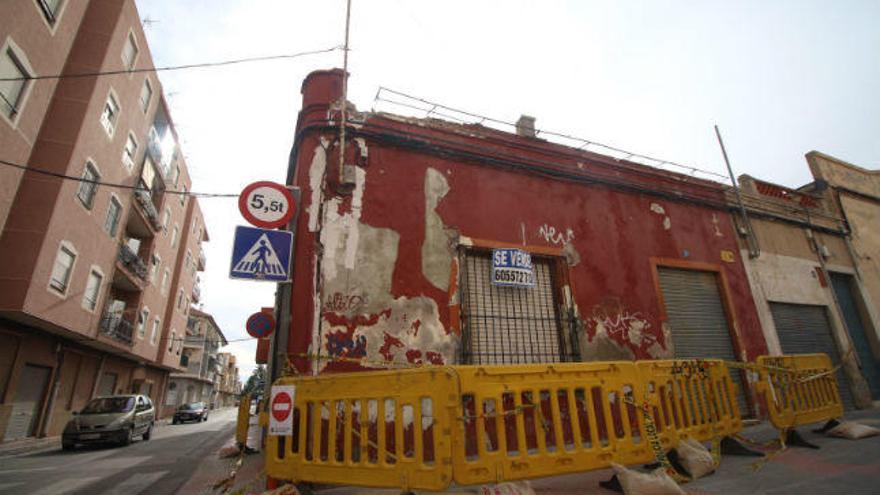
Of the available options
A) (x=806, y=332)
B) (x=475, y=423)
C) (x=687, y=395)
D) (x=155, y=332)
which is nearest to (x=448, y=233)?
(x=475, y=423)

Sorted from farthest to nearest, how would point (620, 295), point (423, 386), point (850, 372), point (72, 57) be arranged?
1. point (72, 57)
2. point (850, 372)
3. point (620, 295)
4. point (423, 386)

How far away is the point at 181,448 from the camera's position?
10859mm

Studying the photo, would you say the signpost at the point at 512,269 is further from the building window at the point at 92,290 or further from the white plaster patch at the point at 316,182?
the building window at the point at 92,290

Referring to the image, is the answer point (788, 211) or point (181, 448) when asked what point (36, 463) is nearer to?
point (181, 448)

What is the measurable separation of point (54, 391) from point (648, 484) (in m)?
21.4

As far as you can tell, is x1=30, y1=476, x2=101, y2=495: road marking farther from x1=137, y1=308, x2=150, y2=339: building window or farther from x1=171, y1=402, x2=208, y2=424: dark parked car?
x1=171, y1=402, x2=208, y2=424: dark parked car

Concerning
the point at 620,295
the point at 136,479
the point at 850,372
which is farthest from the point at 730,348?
the point at 136,479

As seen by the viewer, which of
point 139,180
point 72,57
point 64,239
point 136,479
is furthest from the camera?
point 139,180

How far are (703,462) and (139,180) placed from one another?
2349 centimetres

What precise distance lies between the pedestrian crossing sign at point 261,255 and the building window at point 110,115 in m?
15.6

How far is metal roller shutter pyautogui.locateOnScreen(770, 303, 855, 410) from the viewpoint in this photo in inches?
392

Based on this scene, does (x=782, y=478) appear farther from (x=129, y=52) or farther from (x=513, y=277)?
(x=129, y=52)

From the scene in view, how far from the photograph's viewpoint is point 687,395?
15.4ft

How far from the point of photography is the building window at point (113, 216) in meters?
17.1
